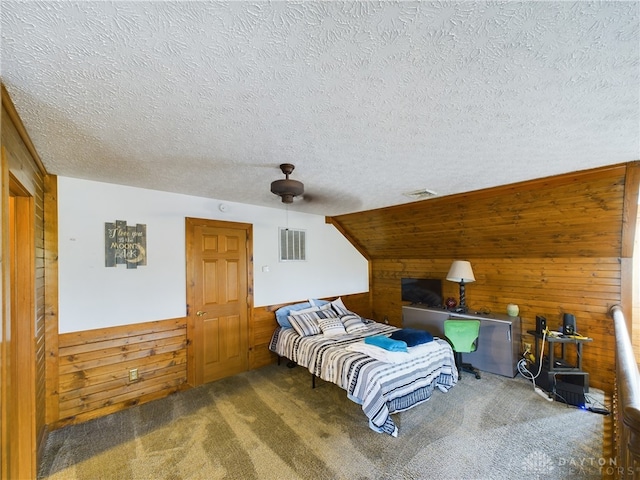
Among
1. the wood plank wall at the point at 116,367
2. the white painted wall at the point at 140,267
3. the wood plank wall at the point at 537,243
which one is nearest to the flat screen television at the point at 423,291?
the wood plank wall at the point at 537,243

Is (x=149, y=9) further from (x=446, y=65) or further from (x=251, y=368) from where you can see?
(x=251, y=368)

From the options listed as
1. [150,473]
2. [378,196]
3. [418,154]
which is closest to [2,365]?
[150,473]

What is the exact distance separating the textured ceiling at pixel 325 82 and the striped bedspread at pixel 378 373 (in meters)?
1.93

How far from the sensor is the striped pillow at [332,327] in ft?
12.0

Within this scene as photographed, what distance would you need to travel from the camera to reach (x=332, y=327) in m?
3.73

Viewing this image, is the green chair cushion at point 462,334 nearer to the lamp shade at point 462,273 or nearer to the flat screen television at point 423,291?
the lamp shade at point 462,273

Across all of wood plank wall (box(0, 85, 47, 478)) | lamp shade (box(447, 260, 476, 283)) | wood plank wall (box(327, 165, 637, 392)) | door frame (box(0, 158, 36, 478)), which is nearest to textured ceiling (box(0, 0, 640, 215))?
wood plank wall (box(0, 85, 47, 478))

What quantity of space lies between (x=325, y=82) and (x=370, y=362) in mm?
2455

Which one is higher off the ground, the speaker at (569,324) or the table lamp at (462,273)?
the table lamp at (462,273)

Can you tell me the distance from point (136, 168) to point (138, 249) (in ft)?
3.44

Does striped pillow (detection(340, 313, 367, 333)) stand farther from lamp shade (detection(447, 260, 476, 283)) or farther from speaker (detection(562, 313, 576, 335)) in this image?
speaker (detection(562, 313, 576, 335))

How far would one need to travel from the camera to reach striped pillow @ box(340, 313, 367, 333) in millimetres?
3840

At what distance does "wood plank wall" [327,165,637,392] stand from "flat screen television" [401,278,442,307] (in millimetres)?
144
